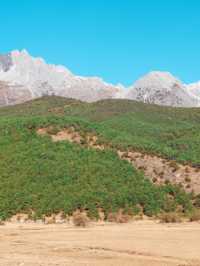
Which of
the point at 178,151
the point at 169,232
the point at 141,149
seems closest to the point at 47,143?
the point at 141,149

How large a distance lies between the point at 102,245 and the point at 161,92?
13986 cm

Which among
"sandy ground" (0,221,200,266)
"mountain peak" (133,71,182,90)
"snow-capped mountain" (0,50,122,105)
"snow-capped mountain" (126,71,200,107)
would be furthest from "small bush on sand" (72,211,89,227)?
"mountain peak" (133,71,182,90)

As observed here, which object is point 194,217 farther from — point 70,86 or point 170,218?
point 70,86

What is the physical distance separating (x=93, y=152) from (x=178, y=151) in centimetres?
753

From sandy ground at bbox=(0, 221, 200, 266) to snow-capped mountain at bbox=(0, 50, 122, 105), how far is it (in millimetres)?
121715

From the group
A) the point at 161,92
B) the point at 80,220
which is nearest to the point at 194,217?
the point at 80,220

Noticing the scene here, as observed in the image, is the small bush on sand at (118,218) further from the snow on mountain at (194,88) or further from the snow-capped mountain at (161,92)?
the snow on mountain at (194,88)

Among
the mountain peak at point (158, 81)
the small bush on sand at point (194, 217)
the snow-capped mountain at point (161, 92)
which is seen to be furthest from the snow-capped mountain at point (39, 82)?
the small bush on sand at point (194, 217)

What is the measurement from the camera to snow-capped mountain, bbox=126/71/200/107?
499 ft

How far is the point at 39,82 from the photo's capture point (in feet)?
576

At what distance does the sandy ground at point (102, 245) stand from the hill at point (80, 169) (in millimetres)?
3867

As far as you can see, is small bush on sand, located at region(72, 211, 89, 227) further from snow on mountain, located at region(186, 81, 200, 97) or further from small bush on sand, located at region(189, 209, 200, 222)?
snow on mountain, located at region(186, 81, 200, 97)

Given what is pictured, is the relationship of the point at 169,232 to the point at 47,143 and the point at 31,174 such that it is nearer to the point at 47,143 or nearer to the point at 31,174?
the point at 31,174

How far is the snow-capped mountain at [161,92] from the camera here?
499 ft
